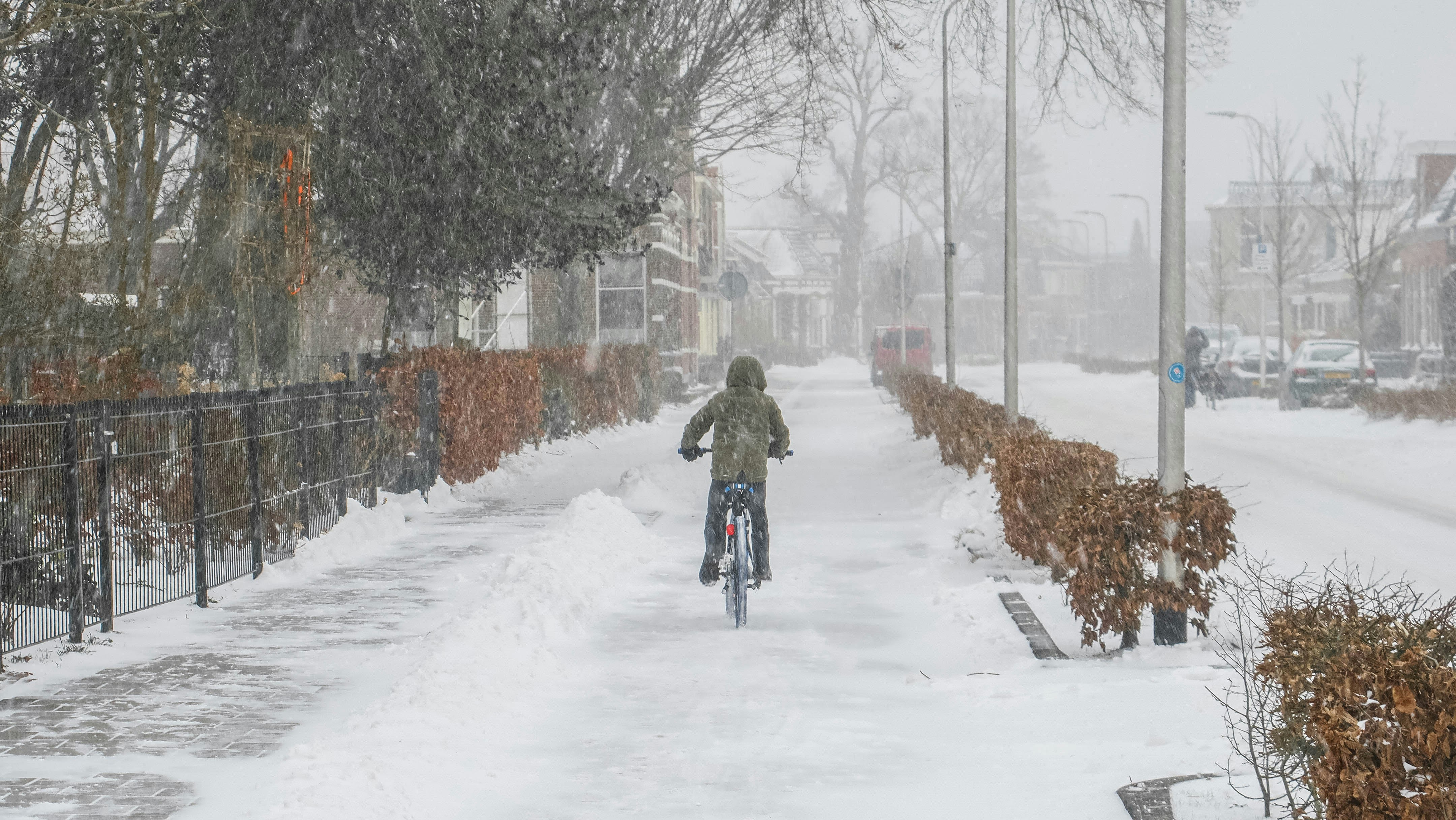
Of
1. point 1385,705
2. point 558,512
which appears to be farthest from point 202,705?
point 558,512

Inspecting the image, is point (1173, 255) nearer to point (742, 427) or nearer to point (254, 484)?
point (742, 427)

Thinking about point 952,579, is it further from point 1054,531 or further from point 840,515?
point 840,515

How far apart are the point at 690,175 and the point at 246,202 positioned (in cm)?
3561

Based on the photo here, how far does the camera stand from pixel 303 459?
12.4 meters

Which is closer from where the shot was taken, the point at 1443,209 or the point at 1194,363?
the point at 1194,363

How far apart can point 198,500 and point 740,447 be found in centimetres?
368

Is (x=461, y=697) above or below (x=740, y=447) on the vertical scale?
below

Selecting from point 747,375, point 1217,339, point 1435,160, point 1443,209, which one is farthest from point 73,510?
point 1435,160

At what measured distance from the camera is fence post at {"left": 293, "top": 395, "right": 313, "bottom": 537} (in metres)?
12.3

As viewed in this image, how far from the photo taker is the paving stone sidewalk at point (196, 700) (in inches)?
226

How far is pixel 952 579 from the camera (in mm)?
11148

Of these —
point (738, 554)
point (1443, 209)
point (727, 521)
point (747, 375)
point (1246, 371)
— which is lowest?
point (738, 554)

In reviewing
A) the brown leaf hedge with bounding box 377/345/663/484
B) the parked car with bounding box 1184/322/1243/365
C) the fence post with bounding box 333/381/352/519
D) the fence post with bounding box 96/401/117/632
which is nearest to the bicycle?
the fence post with bounding box 96/401/117/632

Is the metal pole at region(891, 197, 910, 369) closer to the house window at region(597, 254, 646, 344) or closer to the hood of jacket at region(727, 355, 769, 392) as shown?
the house window at region(597, 254, 646, 344)
